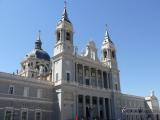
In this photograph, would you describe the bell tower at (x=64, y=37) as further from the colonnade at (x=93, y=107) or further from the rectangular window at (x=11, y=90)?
the rectangular window at (x=11, y=90)

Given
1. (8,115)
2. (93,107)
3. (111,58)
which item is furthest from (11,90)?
(111,58)

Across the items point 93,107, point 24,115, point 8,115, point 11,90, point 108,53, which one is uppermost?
point 108,53

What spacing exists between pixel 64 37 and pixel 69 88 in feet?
41.2

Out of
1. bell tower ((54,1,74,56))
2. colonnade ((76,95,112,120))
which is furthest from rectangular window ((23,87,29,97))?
colonnade ((76,95,112,120))

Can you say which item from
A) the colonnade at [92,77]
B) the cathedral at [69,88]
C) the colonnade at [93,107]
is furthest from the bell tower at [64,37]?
the colonnade at [93,107]

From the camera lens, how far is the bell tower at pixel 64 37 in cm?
5341

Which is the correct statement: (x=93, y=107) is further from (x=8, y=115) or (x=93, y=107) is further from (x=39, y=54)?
(x=39, y=54)

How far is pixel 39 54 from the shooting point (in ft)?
282

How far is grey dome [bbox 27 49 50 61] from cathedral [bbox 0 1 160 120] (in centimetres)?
2397

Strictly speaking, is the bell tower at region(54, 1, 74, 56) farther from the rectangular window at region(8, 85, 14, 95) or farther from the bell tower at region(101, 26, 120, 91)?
the bell tower at region(101, 26, 120, 91)

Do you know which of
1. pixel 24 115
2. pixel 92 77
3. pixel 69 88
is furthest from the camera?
pixel 92 77

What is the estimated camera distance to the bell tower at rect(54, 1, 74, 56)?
53.4 meters

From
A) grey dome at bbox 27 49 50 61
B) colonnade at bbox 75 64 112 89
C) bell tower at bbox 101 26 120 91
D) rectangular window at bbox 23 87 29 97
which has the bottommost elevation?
rectangular window at bbox 23 87 29 97

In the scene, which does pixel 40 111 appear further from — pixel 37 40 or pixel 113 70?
pixel 37 40
